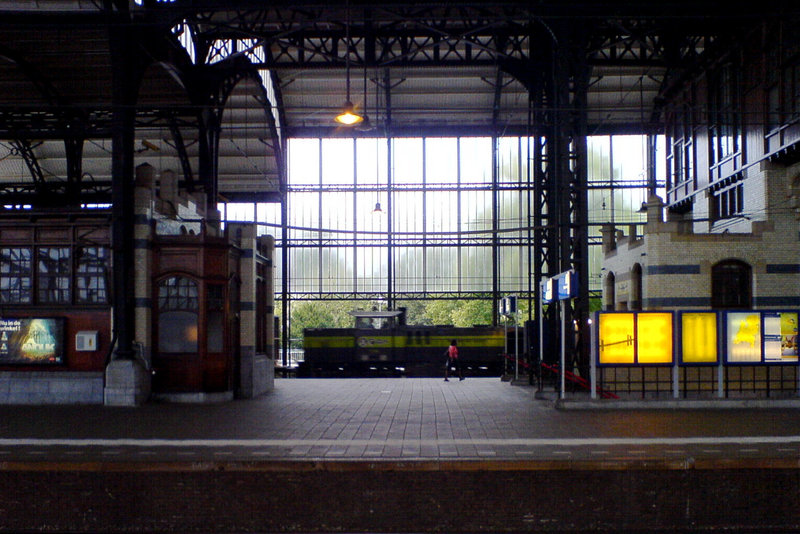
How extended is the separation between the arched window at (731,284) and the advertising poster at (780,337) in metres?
7.12

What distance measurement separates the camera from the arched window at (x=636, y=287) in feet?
89.8

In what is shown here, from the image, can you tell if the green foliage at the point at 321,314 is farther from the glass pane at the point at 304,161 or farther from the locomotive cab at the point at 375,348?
the locomotive cab at the point at 375,348

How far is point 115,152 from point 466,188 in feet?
92.5


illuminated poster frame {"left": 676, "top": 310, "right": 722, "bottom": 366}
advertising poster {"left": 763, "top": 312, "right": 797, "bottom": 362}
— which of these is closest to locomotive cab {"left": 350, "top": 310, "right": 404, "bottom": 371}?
illuminated poster frame {"left": 676, "top": 310, "right": 722, "bottom": 366}

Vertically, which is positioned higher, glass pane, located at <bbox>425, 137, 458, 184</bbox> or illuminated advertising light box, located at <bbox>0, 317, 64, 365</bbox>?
glass pane, located at <bbox>425, 137, 458, 184</bbox>

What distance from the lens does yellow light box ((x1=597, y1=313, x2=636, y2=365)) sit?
18031mm

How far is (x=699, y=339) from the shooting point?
18047mm

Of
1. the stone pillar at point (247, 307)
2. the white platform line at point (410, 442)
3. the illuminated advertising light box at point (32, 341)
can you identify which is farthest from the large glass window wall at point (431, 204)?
the white platform line at point (410, 442)

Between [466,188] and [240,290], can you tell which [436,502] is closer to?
[240,290]

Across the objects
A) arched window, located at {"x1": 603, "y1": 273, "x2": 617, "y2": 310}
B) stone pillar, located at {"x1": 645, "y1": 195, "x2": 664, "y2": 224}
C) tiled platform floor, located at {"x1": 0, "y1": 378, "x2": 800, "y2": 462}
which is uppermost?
stone pillar, located at {"x1": 645, "y1": 195, "x2": 664, "y2": 224}

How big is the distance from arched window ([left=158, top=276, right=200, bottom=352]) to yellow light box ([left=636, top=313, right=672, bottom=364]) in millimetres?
10975

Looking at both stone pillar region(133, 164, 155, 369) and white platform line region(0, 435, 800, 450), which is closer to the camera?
white platform line region(0, 435, 800, 450)

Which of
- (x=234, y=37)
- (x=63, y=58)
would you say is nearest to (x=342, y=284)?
(x=234, y=37)

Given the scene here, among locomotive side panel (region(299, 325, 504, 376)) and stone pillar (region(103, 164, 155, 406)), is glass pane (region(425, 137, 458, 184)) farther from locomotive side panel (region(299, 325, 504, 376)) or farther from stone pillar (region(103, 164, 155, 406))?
stone pillar (region(103, 164, 155, 406))
